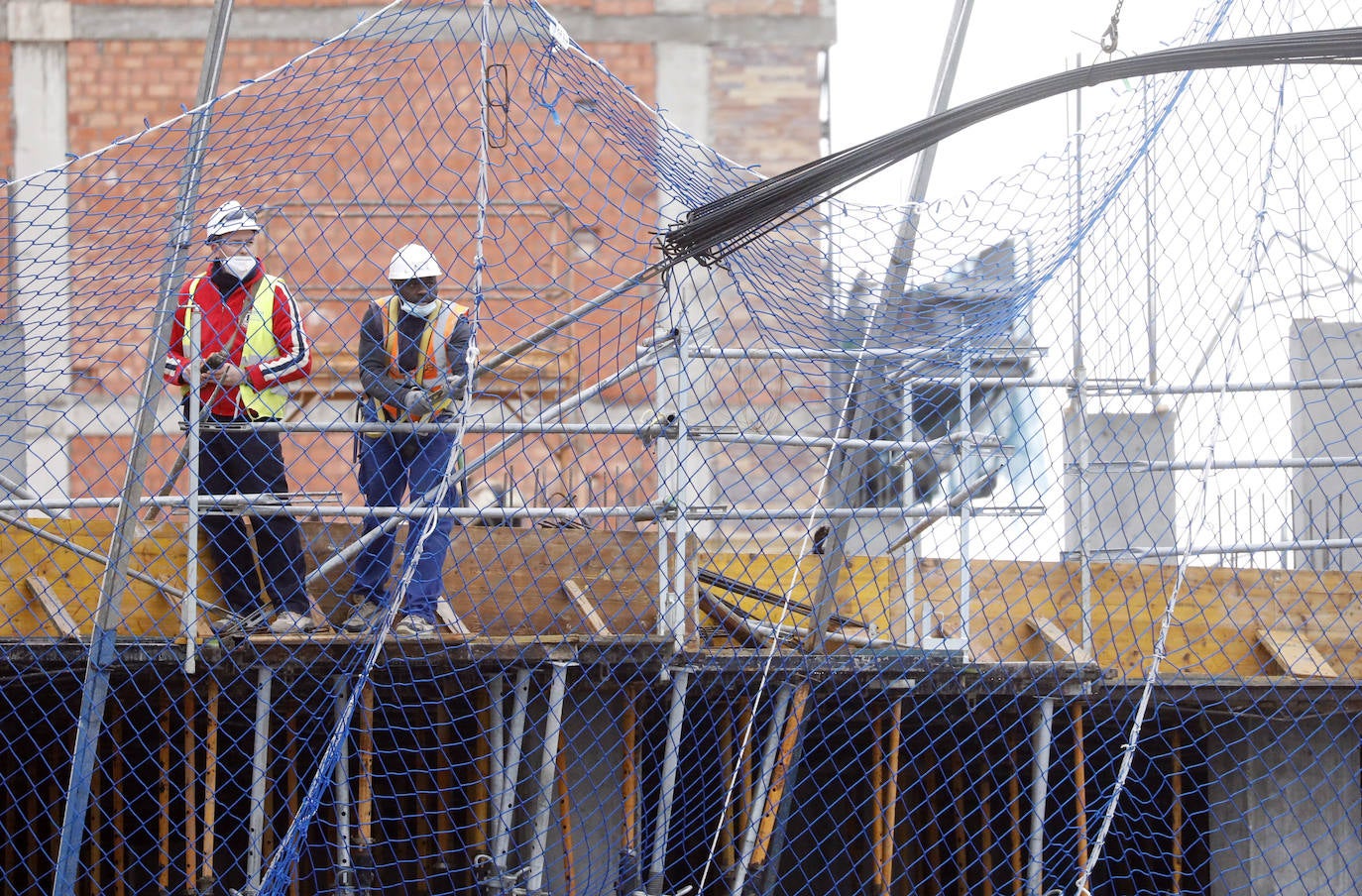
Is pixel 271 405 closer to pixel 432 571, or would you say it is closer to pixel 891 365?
pixel 432 571

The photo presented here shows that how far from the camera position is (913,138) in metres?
5.79

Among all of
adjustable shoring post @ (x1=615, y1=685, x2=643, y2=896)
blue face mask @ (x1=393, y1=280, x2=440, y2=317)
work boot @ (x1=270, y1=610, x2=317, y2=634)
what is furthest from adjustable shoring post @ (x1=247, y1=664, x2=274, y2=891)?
blue face mask @ (x1=393, y1=280, x2=440, y2=317)

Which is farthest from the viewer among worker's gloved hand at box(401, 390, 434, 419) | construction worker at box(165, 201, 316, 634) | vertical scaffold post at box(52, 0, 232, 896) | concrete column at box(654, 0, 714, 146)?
concrete column at box(654, 0, 714, 146)

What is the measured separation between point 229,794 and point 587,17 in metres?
7.60

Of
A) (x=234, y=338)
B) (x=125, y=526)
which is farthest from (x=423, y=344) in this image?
(x=125, y=526)

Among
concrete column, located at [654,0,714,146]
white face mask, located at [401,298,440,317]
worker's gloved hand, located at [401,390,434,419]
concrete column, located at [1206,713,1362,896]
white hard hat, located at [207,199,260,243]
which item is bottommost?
concrete column, located at [1206,713,1362,896]

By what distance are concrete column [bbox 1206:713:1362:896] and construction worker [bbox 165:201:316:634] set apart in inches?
150

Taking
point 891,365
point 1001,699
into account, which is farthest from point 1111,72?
point 1001,699

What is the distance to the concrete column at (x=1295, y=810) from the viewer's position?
23.8 feet

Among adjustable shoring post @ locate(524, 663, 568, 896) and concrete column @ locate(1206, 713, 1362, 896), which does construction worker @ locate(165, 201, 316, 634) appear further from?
concrete column @ locate(1206, 713, 1362, 896)

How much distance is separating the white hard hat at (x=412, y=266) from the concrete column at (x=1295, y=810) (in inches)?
143

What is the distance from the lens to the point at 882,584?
25.8ft

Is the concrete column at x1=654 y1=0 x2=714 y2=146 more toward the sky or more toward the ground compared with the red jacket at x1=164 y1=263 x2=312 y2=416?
more toward the sky

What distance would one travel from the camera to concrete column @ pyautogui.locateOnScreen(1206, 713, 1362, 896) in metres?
7.25
